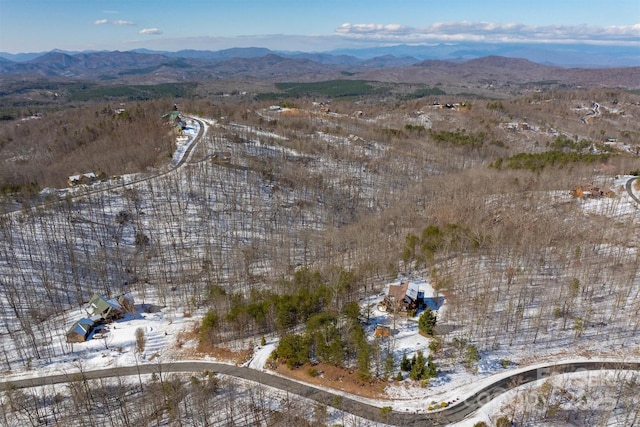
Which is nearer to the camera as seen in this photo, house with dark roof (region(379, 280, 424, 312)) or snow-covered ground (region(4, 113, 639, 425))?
snow-covered ground (region(4, 113, 639, 425))

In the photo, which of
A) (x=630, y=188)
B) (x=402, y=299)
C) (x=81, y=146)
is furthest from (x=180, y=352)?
(x=81, y=146)

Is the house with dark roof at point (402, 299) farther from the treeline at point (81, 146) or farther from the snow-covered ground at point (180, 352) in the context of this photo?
the treeline at point (81, 146)

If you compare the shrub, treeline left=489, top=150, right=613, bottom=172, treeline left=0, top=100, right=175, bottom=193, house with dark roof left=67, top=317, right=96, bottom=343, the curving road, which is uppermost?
treeline left=0, top=100, right=175, bottom=193

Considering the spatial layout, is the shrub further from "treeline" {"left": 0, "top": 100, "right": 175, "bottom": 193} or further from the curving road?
"treeline" {"left": 0, "top": 100, "right": 175, "bottom": 193}

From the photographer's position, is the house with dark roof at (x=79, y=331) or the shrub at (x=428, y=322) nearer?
the shrub at (x=428, y=322)

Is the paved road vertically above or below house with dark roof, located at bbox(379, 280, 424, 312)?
below

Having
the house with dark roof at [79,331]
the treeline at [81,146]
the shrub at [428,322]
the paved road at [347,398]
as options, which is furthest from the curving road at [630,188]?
the treeline at [81,146]

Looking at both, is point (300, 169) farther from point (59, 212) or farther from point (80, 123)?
point (80, 123)

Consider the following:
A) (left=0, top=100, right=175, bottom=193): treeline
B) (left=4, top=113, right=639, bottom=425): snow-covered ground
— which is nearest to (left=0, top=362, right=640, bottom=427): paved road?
(left=4, top=113, right=639, bottom=425): snow-covered ground

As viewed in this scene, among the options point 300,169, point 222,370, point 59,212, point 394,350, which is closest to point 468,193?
point 300,169

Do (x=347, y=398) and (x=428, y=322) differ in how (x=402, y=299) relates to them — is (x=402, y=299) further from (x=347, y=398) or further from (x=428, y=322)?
(x=347, y=398)
